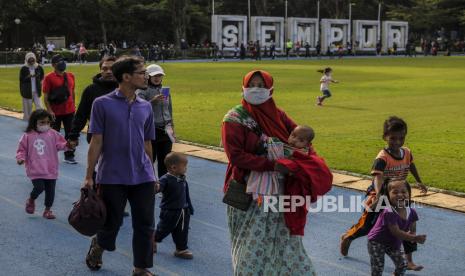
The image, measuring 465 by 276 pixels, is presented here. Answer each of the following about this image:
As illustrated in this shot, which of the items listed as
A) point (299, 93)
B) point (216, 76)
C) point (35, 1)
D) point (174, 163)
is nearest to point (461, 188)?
point (174, 163)

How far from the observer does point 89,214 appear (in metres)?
5.10

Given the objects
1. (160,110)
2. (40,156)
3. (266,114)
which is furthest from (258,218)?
(40,156)

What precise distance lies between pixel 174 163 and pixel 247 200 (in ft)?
5.92

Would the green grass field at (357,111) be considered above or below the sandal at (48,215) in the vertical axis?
above

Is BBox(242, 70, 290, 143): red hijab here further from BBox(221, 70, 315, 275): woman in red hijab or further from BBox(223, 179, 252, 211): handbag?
BBox(223, 179, 252, 211): handbag

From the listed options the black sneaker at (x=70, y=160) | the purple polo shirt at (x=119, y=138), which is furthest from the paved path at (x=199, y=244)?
the black sneaker at (x=70, y=160)

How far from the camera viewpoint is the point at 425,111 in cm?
1758

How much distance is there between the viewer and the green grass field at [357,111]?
427 inches

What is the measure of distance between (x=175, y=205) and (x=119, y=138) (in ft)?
3.86

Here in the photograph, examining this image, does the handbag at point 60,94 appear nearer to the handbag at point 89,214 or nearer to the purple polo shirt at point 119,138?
the purple polo shirt at point 119,138

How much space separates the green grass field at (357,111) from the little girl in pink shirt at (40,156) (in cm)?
459

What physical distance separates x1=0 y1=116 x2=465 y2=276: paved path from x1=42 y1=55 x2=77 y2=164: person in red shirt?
2523 millimetres

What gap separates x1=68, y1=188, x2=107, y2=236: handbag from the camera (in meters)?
5.11

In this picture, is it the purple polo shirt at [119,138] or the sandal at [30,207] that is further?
the sandal at [30,207]
